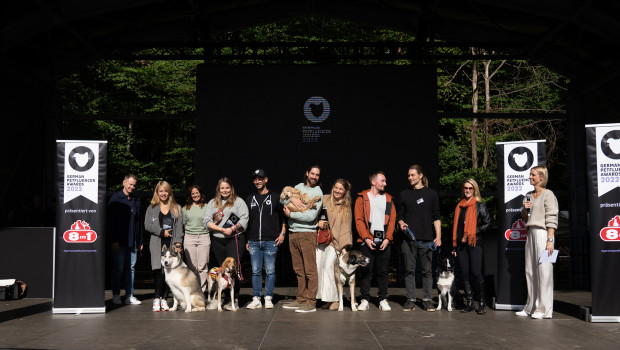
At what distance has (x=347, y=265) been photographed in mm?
7910

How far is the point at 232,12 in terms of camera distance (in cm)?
1319

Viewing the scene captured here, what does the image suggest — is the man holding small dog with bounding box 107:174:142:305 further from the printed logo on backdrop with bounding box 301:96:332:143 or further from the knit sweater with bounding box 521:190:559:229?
the knit sweater with bounding box 521:190:559:229

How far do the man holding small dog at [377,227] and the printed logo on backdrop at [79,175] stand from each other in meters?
3.56

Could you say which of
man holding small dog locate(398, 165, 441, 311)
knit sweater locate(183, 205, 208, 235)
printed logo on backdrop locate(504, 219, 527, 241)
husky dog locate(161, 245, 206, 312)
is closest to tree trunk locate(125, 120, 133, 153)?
knit sweater locate(183, 205, 208, 235)

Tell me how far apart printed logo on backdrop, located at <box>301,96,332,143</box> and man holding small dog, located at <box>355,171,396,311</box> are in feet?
12.1

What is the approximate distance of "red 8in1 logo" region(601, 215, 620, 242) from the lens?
7254 millimetres

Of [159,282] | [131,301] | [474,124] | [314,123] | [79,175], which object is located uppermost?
[474,124]

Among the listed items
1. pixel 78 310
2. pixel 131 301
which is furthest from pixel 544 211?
pixel 78 310

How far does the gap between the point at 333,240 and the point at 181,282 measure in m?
2.09

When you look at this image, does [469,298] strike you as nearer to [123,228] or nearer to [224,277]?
[224,277]

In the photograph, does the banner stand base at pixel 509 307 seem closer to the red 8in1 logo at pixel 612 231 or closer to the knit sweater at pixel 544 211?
the knit sweater at pixel 544 211

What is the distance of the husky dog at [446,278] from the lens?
320 inches

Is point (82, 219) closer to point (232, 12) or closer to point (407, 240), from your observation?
point (407, 240)

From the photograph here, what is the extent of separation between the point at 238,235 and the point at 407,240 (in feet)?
7.67
